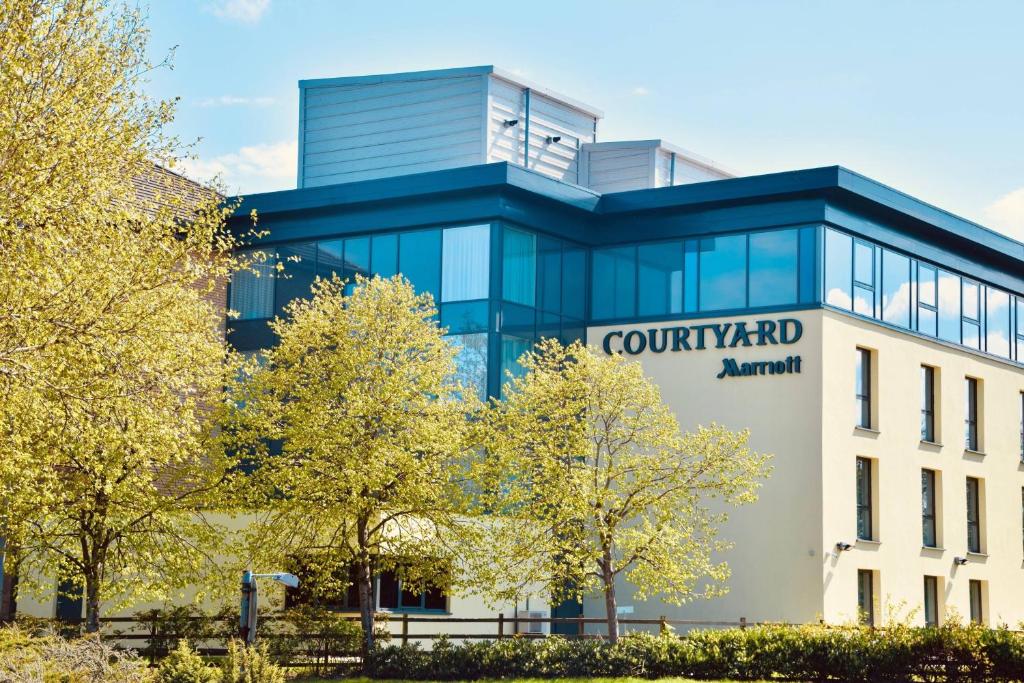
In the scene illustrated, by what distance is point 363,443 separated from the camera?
28484mm

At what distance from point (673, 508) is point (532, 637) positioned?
4.58 m

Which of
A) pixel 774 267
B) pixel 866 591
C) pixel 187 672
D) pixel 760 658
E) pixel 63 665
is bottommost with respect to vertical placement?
pixel 760 658

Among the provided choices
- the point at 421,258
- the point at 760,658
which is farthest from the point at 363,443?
the point at 421,258

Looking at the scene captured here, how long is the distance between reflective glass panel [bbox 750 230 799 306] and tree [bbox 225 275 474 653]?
A: 30.2ft

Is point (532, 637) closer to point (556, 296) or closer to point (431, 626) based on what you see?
point (431, 626)

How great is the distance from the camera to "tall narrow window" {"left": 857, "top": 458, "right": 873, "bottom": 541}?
35.9 metres

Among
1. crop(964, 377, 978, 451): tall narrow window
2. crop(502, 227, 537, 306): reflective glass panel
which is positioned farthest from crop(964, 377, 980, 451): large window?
crop(502, 227, 537, 306): reflective glass panel

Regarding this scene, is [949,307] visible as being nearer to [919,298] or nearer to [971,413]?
[919,298]

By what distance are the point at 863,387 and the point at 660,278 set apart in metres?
5.66

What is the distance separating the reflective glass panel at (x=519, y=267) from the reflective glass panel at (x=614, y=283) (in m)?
2.20

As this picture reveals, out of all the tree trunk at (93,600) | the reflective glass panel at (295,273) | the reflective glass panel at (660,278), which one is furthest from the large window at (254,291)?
the tree trunk at (93,600)

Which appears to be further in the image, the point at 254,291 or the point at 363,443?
the point at 254,291

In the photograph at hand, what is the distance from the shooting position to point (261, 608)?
31594mm

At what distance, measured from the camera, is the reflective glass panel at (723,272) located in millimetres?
36062
